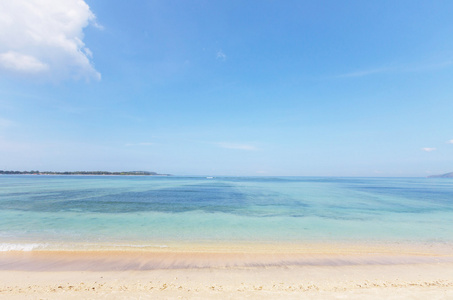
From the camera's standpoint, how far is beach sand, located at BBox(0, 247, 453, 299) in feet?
19.7

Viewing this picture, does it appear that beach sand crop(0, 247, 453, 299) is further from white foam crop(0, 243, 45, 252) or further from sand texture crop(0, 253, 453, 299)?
white foam crop(0, 243, 45, 252)

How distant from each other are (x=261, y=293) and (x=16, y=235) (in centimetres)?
1385

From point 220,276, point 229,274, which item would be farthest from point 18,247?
point 229,274

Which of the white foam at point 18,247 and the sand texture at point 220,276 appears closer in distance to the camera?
the sand texture at point 220,276

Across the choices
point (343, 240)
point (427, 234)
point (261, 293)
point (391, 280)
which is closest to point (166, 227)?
point (261, 293)

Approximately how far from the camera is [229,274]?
760 centimetres

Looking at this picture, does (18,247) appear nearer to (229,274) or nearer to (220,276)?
(220,276)

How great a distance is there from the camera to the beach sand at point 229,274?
19.7 feet

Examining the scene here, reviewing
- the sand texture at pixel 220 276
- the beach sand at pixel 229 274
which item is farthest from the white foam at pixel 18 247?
the sand texture at pixel 220 276

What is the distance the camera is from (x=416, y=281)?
7.05 m

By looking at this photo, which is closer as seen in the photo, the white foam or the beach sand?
the beach sand

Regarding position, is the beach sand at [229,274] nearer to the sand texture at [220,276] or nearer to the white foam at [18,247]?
the sand texture at [220,276]

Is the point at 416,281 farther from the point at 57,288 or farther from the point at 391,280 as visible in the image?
the point at 57,288

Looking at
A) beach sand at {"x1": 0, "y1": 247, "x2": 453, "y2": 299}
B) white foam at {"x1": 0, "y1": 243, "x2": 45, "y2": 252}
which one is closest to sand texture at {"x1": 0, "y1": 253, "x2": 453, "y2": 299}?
beach sand at {"x1": 0, "y1": 247, "x2": 453, "y2": 299}
